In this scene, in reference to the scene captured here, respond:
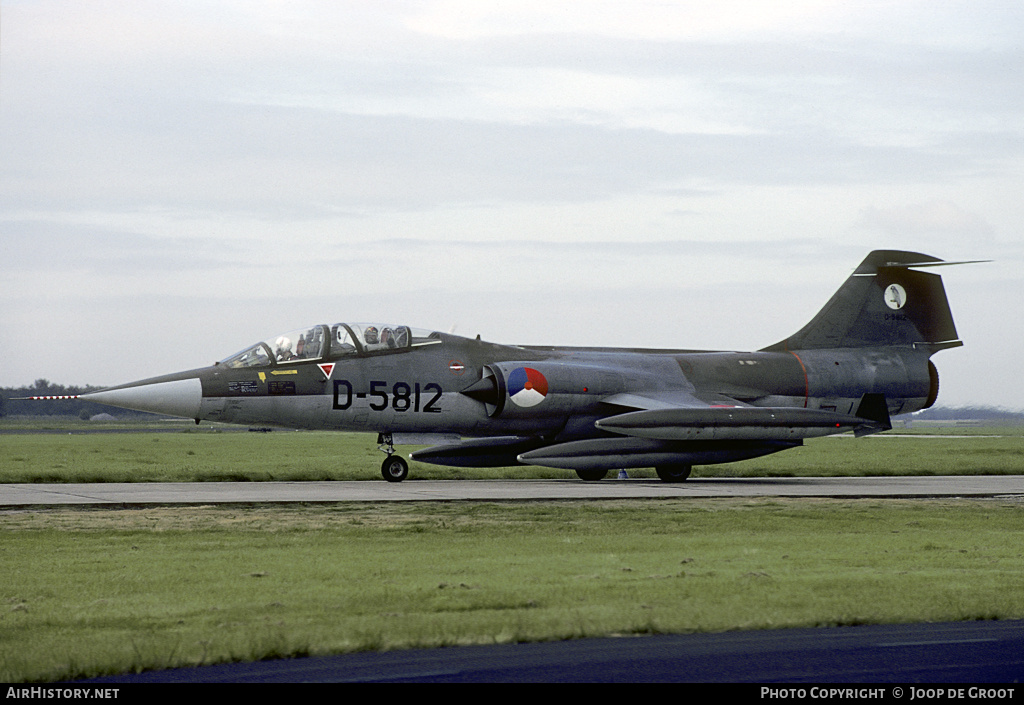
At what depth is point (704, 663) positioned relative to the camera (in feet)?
23.0

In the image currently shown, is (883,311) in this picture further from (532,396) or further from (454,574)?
(454,574)

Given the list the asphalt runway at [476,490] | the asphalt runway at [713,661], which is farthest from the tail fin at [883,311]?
the asphalt runway at [713,661]

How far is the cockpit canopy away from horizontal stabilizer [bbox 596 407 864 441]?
492 centimetres

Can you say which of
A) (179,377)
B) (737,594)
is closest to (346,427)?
(179,377)

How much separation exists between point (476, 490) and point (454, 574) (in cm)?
1083

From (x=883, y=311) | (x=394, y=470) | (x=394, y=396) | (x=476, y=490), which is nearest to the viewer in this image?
(x=476, y=490)

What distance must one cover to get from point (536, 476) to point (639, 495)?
7.92 meters

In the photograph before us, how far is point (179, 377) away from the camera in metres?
23.4

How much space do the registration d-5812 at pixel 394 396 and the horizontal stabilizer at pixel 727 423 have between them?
3.85 meters

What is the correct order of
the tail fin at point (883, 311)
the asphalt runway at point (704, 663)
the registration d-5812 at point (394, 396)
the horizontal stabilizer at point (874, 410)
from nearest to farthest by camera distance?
1. the asphalt runway at point (704, 663)
2. the registration d-5812 at point (394, 396)
3. the horizontal stabilizer at point (874, 410)
4. the tail fin at point (883, 311)

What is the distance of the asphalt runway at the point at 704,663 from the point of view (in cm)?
663

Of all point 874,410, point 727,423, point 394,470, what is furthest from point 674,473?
point 394,470

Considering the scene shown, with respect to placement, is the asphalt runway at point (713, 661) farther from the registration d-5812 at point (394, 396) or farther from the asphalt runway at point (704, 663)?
the registration d-5812 at point (394, 396)

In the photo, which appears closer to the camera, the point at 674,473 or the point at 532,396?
the point at 532,396
